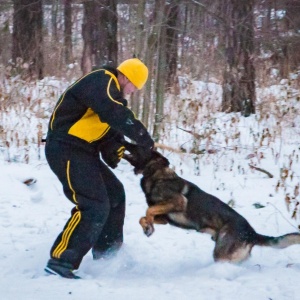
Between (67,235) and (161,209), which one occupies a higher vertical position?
(161,209)

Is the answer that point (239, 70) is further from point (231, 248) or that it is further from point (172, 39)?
point (231, 248)

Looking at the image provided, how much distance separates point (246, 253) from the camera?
A: 474 cm

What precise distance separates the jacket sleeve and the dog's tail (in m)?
1.19

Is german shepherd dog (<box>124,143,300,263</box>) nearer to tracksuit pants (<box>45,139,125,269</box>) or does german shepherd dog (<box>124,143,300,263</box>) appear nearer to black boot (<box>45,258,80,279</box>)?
tracksuit pants (<box>45,139,125,269</box>)

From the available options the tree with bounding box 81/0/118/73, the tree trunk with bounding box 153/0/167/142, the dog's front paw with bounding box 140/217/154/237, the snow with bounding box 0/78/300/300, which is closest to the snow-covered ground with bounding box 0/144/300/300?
the snow with bounding box 0/78/300/300

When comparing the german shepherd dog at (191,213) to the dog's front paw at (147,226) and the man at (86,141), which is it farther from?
the man at (86,141)

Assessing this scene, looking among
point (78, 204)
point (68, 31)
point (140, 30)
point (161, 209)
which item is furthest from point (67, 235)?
point (68, 31)

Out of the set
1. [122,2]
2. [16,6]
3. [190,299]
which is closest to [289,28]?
[122,2]

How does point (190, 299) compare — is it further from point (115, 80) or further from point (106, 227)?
point (115, 80)

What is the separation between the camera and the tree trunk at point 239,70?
9891mm

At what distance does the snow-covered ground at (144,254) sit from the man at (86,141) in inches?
10.9

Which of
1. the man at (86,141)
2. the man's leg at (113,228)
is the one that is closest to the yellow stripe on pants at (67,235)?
the man at (86,141)

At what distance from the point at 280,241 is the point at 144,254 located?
1.19 m

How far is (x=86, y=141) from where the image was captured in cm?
457
